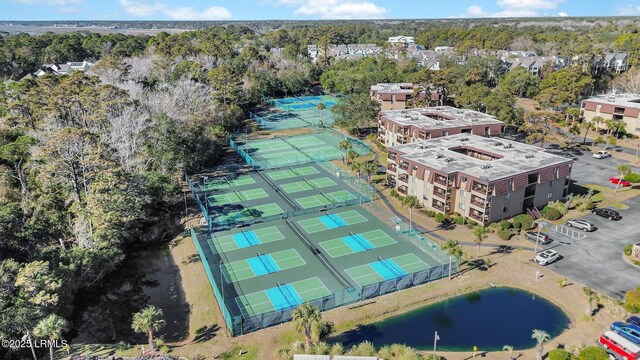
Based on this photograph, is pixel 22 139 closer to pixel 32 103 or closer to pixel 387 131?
pixel 32 103

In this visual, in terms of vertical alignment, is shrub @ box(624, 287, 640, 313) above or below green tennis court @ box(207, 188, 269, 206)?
below

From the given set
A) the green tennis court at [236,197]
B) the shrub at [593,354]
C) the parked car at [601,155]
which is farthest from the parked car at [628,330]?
the parked car at [601,155]

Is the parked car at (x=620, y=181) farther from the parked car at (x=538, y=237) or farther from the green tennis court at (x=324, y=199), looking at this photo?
the green tennis court at (x=324, y=199)

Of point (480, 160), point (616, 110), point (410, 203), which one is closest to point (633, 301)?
point (410, 203)

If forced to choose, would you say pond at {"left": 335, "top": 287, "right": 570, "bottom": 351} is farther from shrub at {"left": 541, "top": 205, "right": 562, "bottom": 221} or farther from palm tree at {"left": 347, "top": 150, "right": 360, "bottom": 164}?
palm tree at {"left": 347, "top": 150, "right": 360, "bottom": 164}

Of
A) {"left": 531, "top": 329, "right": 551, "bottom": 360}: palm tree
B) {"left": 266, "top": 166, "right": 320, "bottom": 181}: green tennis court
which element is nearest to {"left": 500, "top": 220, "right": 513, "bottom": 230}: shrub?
{"left": 531, "top": 329, "right": 551, "bottom": 360}: palm tree

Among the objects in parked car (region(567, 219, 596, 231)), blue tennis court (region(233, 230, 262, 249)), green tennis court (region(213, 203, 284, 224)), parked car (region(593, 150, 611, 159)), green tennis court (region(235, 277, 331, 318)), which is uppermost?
parked car (region(593, 150, 611, 159))
